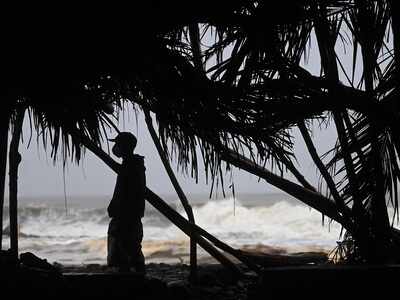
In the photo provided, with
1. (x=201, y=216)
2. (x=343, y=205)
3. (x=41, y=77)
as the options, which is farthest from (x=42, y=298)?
(x=201, y=216)

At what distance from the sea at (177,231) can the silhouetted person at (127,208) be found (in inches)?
265

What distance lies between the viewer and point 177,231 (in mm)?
19062

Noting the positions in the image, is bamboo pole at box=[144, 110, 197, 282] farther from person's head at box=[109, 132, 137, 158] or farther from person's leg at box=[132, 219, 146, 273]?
person's leg at box=[132, 219, 146, 273]

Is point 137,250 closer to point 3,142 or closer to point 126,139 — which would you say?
point 126,139

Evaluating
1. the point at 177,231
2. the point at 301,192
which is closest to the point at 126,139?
the point at 301,192

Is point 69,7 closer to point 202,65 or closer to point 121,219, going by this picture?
point 202,65

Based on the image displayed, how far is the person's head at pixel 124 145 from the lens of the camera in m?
3.69

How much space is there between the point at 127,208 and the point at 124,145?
413mm

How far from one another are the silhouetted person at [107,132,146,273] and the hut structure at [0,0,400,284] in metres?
0.54

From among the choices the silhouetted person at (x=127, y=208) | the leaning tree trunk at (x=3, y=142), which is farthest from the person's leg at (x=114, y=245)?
the leaning tree trunk at (x=3, y=142)

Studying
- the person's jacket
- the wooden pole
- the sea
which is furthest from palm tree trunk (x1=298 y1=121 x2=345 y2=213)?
the sea

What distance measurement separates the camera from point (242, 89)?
87.8 inches

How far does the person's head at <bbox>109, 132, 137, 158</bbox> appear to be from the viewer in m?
3.69

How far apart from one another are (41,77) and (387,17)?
1.63m
